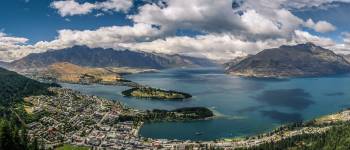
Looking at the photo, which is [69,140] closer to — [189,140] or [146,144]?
[146,144]

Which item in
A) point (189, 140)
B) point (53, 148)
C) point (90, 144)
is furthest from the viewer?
point (189, 140)

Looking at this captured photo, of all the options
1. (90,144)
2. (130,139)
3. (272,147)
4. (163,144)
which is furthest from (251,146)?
(90,144)

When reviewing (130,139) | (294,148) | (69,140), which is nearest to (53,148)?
(69,140)

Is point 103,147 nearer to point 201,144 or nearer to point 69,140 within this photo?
point 69,140

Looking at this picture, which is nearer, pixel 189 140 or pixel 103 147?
pixel 103 147

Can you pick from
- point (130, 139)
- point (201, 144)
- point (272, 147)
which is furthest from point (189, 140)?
point (272, 147)

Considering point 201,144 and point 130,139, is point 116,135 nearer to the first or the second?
point 130,139

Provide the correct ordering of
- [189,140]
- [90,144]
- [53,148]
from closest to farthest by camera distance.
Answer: [53,148] < [90,144] < [189,140]

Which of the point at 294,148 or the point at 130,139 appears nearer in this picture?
the point at 294,148
